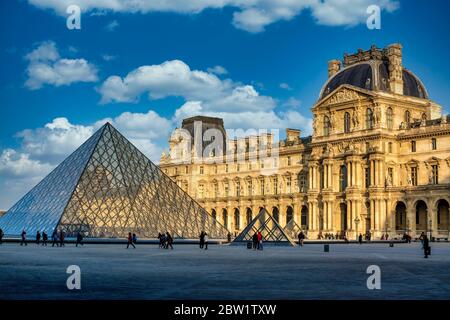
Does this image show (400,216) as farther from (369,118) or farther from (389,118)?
(369,118)

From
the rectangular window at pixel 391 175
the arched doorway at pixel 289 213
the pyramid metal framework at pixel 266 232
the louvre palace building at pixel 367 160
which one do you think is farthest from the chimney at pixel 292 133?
the pyramid metal framework at pixel 266 232

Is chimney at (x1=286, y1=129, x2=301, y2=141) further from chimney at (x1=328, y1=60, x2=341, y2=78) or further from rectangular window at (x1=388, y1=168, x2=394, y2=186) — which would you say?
rectangular window at (x1=388, y1=168, x2=394, y2=186)

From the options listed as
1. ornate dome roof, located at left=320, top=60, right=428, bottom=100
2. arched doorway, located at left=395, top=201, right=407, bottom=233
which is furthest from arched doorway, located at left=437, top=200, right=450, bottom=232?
ornate dome roof, located at left=320, top=60, right=428, bottom=100

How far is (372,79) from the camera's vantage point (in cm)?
6862

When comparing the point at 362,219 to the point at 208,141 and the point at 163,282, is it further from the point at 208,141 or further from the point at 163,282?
the point at 163,282

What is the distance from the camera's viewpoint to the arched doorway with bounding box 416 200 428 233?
213 feet

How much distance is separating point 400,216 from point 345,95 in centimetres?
1271

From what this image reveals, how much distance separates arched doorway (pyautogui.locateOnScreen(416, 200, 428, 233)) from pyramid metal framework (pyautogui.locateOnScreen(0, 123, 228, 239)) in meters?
20.1

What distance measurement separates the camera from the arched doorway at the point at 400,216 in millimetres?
66875

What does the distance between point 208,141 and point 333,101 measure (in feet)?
91.6

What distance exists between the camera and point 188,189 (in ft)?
298

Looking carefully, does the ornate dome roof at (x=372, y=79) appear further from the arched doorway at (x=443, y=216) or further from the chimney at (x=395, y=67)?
the arched doorway at (x=443, y=216)

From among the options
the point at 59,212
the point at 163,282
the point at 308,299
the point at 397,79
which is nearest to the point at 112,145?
the point at 59,212
